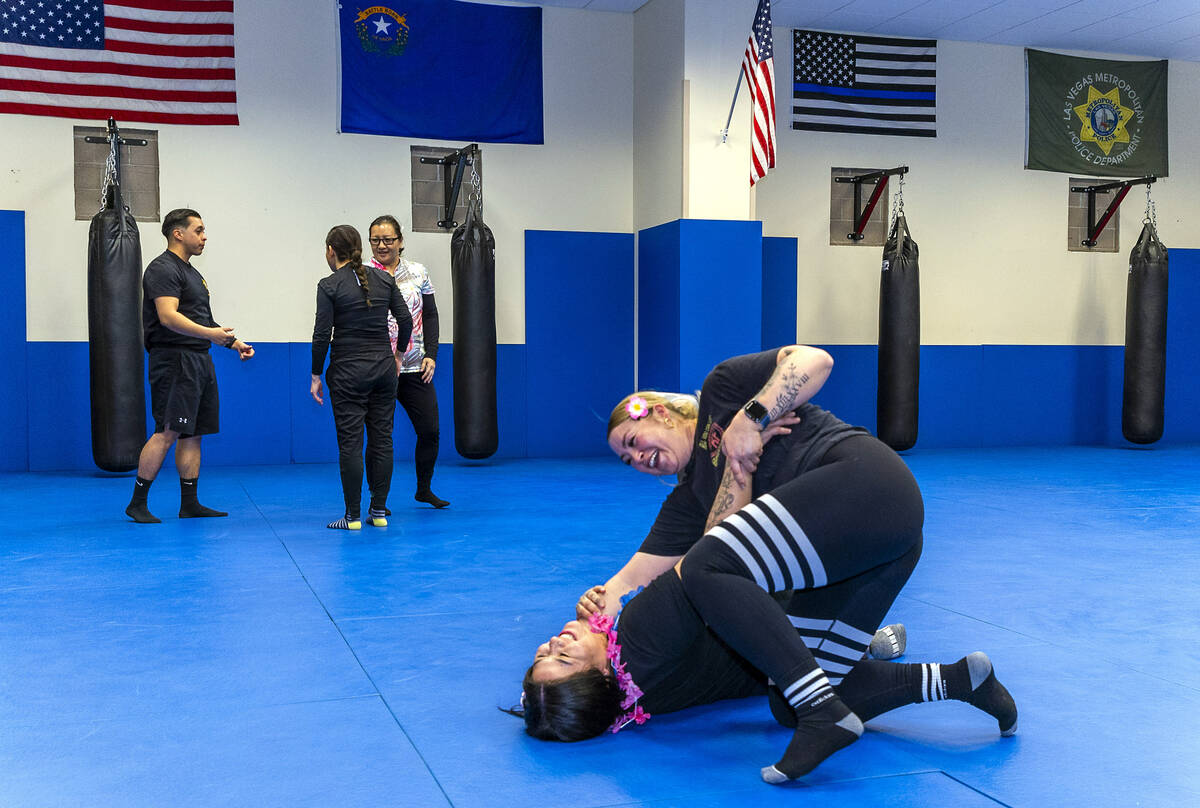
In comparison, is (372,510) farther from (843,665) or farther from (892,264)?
(892,264)

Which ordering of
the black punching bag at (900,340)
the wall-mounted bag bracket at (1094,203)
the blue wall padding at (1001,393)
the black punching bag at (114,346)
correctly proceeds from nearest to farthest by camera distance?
the black punching bag at (114,346) < the black punching bag at (900,340) < the blue wall padding at (1001,393) < the wall-mounted bag bracket at (1094,203)

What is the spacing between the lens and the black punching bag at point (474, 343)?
7820mm

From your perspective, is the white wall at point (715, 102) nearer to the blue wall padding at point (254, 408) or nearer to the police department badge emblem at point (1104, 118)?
the blue wall padding at point (254, 408)

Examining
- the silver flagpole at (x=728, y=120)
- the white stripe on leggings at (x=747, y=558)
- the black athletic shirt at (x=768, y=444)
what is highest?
the silver flagpole at (x=728, y=120)

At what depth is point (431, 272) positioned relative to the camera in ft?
28.9

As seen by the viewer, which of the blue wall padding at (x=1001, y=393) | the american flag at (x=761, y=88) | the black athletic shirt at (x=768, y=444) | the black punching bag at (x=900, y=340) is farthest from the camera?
the blue wall padding at (x=1001, y=393)

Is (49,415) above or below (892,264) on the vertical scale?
below

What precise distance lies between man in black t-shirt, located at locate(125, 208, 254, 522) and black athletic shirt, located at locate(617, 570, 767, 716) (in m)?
3.47

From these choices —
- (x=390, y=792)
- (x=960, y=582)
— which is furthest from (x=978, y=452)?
(x=390, y=792)

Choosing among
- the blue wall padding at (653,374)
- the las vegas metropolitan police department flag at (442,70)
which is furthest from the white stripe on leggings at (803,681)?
the las vegas metropolitan police department flag at (442,70)

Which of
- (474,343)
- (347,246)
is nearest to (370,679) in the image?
(347,246)

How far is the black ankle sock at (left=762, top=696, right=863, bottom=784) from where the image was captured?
2.20 m

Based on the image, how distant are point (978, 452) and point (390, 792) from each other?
27.4ft

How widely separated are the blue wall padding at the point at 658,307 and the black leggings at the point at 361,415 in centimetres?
339
